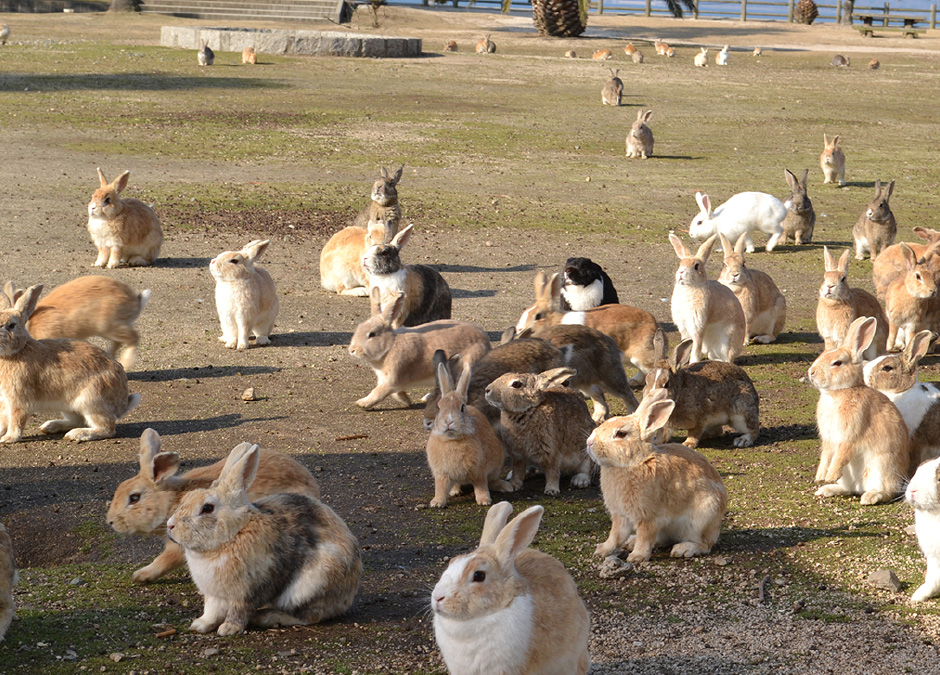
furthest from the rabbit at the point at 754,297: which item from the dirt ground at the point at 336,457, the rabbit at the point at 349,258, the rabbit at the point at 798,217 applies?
the rabbit at the point at 798,217

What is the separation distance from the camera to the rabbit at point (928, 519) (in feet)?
16.7

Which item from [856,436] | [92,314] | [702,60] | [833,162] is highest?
[702,60]

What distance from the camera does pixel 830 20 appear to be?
2712 inches

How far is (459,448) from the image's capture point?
6.61 meters

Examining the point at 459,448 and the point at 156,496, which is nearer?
the point at 156,496

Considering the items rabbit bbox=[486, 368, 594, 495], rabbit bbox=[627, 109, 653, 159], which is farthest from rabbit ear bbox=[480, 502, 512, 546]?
rabbit bbox=[627, 109, 653, 159]

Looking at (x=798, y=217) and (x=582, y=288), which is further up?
(x=798, y=217)

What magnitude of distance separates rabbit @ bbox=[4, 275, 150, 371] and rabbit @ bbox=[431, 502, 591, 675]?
5655mm

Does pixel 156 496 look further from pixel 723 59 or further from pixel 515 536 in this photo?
pixel 723 59

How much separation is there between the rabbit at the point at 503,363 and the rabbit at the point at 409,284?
2.41 meters

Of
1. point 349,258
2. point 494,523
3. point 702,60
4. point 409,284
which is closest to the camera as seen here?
point 494,523

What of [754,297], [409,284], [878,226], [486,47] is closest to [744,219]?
[878,226]

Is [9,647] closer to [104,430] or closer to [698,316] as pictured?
[104,430]

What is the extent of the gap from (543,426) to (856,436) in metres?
1.83
